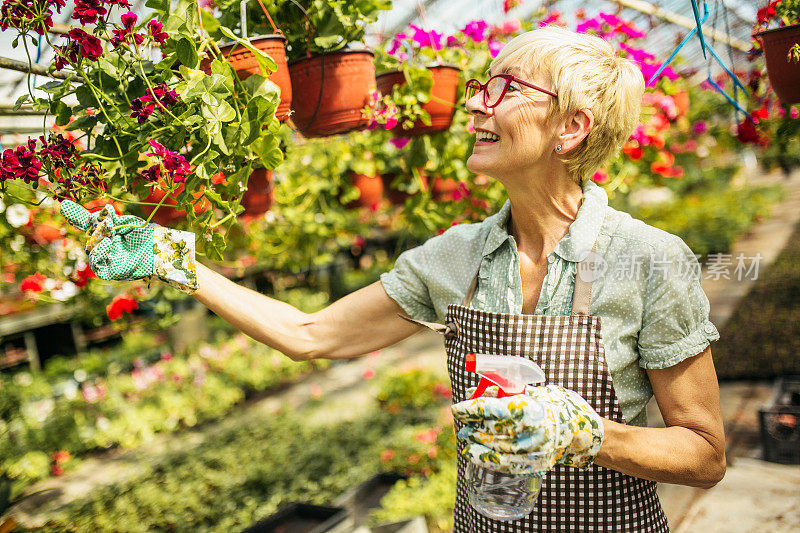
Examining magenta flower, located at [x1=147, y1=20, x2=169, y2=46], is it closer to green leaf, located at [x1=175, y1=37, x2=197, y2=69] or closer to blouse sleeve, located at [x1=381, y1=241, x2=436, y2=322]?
green leaf, located at [x1=175, y1=37, x2=197, y2=69]

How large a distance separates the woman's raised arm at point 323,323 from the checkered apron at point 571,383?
166mm

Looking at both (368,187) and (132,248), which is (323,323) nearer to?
(132,248)

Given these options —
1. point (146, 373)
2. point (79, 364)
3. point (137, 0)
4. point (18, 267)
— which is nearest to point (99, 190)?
point (18, 267)

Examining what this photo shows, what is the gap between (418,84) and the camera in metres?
1.66

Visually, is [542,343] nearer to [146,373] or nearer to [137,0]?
[137,0]

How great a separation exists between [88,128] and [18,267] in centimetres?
186

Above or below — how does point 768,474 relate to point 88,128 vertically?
below

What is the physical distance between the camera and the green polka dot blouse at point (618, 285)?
969 millimetres

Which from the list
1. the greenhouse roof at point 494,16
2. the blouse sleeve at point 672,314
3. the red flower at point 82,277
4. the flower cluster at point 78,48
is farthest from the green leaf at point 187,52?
the red flower at point 82,277

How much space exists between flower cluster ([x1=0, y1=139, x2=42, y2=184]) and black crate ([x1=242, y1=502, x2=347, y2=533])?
5.37ft

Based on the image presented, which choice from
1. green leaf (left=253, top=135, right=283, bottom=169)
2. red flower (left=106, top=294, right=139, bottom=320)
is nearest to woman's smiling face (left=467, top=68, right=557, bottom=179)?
green leaf (left=253, top=135, right=283, bottom=169)

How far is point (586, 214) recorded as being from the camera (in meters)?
1.09

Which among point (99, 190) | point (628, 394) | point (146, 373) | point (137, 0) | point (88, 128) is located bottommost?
point (146, 373)

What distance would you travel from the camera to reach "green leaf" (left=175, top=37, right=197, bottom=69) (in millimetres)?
950
